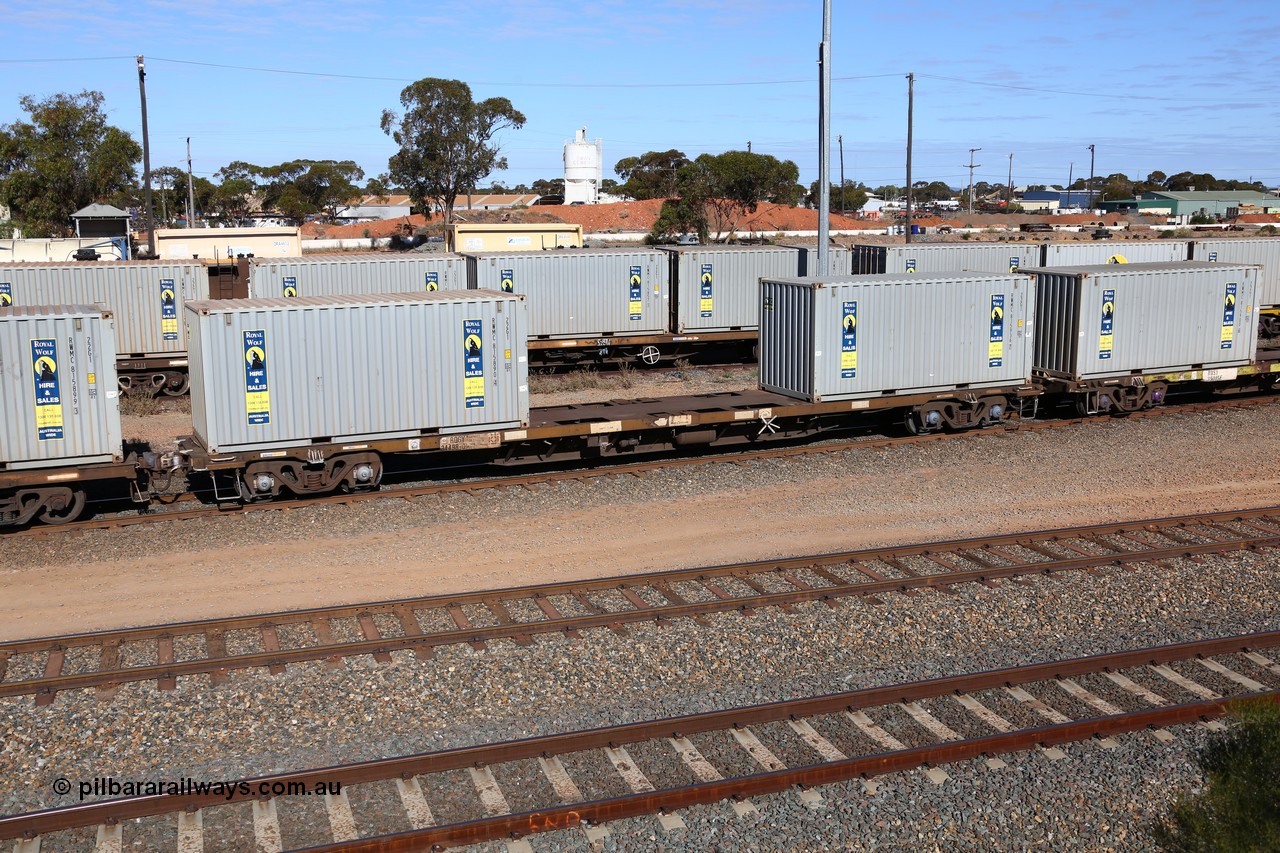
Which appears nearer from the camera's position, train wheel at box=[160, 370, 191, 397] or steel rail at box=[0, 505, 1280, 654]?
steel rail at box=[0, 505, 1280, 654]

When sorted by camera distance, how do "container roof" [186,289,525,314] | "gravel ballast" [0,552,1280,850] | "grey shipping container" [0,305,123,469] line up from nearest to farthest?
"gravel ballast" [0,552,1280,850], "grey shipping container" [0,305,123,469], "container roof" [186,289,525,314]

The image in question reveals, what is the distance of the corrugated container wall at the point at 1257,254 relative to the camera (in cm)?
3144

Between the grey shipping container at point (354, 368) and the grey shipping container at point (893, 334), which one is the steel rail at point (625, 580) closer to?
the grey shipping container at point (354, 368)

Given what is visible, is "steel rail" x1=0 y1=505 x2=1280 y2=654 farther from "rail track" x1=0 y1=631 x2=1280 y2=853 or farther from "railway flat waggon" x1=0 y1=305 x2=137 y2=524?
"railway flat waggon" x1=0 y1=305 x2=137 y2=524

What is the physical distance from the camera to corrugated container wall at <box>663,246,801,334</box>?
2756 centimetres

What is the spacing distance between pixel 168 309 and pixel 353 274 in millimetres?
4110

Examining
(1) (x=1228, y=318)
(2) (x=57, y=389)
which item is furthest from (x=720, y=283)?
(2) (x=57, y=389)

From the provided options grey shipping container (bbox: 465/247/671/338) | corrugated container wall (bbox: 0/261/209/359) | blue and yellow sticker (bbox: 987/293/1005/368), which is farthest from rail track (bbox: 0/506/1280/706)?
corrugated container wall (bbox: 0/261/209/359)

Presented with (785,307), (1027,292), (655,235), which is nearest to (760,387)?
(785,307)

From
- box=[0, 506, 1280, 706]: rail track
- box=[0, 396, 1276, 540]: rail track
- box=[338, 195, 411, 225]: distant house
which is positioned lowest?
box=[0, 506, 1280, 706]: rail track

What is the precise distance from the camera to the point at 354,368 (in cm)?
1523

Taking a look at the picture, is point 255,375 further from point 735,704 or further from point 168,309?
point 168,309

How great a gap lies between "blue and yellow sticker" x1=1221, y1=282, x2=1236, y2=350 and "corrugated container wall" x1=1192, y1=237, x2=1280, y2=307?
450 inches

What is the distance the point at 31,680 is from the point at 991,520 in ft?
36.0
